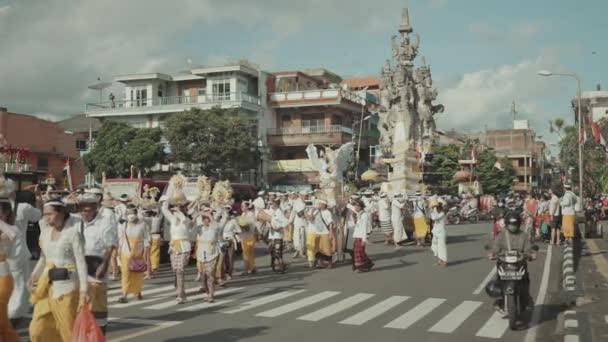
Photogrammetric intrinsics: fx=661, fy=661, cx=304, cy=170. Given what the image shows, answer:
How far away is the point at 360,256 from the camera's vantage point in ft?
52.5

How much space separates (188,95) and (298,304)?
47938mm

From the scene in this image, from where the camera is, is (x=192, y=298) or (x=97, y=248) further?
(x=192, y=298)

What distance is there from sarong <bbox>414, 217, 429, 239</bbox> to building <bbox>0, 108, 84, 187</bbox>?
35208 mm

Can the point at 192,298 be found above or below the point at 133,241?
below

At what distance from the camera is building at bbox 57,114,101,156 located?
205 ft

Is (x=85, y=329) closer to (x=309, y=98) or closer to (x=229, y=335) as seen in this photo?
(x=229, y=335)

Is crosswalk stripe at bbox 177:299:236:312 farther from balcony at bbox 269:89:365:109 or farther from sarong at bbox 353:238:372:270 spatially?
balcony at bbox 269:89:365:109

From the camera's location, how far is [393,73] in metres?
58.6

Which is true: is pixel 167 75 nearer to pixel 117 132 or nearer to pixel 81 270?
pixel 117 132

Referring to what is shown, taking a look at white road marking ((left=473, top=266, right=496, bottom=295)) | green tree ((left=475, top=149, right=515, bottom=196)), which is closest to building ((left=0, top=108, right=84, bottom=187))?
green tree ((left=475, top=149, right=515, bottom=196))

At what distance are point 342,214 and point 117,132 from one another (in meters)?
33.9

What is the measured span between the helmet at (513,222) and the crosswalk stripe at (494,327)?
4.47 feet

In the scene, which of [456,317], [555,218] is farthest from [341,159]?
[456,317]

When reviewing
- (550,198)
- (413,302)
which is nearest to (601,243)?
(550,198)
